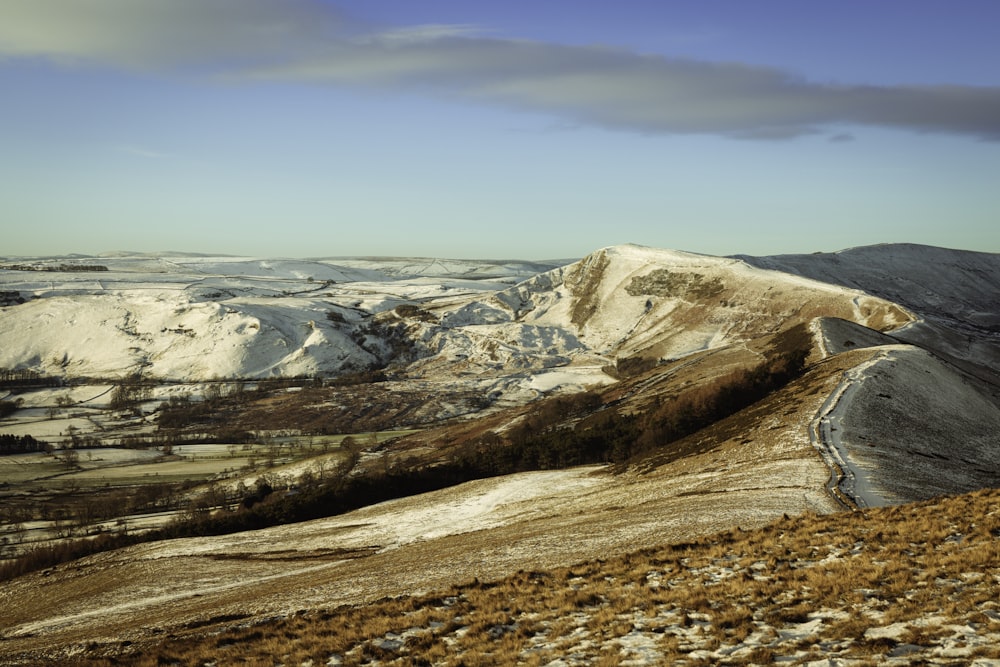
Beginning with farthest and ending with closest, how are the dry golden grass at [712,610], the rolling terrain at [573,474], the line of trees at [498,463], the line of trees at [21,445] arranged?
the line of trees at [21,445], the line of trees at [498,463], the rolling terrain at [573,474], the dry golden grass at [712,610]

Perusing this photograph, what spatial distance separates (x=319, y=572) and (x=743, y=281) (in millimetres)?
150681

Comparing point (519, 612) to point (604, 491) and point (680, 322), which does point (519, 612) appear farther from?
point (680, 322)

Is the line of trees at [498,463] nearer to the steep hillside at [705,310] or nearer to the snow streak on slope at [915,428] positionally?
Answer: the snow streak on slope at [915,428]

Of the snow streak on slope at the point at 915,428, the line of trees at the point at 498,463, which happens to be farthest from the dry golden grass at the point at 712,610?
the line of trees at the point at 498,463

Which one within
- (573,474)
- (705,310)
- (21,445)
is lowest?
(21,445)

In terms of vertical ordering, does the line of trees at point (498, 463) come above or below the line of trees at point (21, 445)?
above

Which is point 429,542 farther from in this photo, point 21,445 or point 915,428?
point 21,445

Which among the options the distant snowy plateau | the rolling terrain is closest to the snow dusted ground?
the rolling terrain

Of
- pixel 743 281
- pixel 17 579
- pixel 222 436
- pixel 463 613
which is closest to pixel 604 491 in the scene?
pixel 463 613

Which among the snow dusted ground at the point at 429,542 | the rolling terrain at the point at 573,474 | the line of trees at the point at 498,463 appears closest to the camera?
the snow dusted ground at the point at 429,542

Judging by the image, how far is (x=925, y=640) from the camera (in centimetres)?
1711

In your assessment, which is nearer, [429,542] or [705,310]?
[429,542]

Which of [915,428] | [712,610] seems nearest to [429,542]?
[712,610]

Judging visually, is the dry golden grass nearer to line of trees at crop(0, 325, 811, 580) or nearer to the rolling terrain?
the rolling terrain
